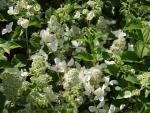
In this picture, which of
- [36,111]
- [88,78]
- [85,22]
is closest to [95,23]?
[85,22]

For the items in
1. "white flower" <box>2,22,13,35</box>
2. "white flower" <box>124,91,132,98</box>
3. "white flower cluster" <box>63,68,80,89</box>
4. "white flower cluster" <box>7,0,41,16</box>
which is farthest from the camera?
"white flower" <box>2,22,13,35</box>

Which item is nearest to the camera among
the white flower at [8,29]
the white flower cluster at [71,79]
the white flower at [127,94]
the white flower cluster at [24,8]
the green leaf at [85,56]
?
the white flower cluster at [71,79]

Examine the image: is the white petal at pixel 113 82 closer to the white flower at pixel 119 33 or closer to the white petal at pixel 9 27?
the white flower at pixel 119 33

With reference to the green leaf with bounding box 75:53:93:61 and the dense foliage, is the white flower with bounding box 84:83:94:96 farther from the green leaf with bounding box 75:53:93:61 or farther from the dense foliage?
the green leaf with bounding box 75:53:93:61

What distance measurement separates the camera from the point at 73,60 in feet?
7.15

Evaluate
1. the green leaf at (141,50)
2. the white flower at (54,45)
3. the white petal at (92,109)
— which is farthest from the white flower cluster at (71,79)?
the green leaf at (141,50)

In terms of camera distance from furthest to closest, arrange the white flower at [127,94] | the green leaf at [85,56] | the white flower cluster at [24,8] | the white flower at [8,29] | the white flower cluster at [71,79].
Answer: the white flower at [8,29] < the white flower cluster at [24,8] < the green leaf at [85,56] < the white flower at [127,94] < the white flower cluster at [71,79]

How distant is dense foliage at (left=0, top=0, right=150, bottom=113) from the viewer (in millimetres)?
1942

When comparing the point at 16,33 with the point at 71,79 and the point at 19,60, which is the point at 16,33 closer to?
the point at 19,60

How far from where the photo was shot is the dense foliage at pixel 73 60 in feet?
6.37

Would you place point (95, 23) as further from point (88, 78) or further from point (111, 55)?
point (88, 78)

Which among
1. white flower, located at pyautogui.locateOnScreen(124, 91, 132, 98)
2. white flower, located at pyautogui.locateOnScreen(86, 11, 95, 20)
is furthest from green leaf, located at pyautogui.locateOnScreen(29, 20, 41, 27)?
white flower, located at pyautogui.locateOnScreen(124, 91, 132, 98)

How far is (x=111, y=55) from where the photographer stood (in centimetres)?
217

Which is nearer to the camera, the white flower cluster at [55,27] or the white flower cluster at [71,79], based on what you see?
the white flower cluster at [71,79]
